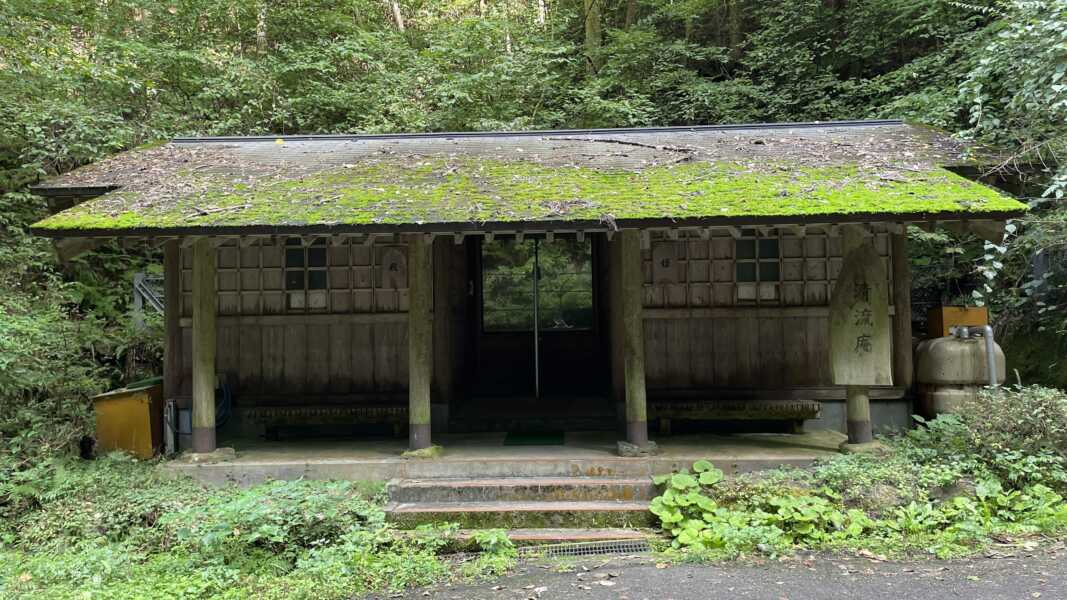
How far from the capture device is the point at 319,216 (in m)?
6.02

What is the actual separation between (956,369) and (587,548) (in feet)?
15.5

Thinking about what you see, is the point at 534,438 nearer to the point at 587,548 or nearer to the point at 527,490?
the point at 527,490

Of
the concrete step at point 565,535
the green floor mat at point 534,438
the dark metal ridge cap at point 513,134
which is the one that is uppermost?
the dark metal ridge cap at point 513,134

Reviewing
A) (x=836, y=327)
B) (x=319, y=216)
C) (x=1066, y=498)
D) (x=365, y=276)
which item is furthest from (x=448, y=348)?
(x=1066, y=498)

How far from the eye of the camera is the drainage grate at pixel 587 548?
519cm

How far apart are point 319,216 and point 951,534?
19.3 feet

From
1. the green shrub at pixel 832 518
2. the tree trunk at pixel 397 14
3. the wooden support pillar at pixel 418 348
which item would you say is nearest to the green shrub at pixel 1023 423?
the green shrub at pixel 832 518

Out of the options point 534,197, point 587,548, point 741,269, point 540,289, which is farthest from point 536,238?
point 587,548

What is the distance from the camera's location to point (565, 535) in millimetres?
5406

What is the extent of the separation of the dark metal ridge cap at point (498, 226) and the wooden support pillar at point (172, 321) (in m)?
1.71

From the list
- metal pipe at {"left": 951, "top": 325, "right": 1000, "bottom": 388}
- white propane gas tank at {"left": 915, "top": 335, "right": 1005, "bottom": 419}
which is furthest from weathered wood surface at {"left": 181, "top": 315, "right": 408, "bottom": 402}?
metal pipe at {"left": 951, "top": 325, "right": 1000, "bottom": 388}

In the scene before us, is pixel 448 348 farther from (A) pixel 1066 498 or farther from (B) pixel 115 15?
(B) pixel 115 15

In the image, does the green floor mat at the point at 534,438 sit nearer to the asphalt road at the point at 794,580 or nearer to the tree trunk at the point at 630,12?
the asphalt road at the point at 794,580

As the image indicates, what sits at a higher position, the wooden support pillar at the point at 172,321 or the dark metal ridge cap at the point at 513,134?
the dark metal ridge cap at the point at 513,134
